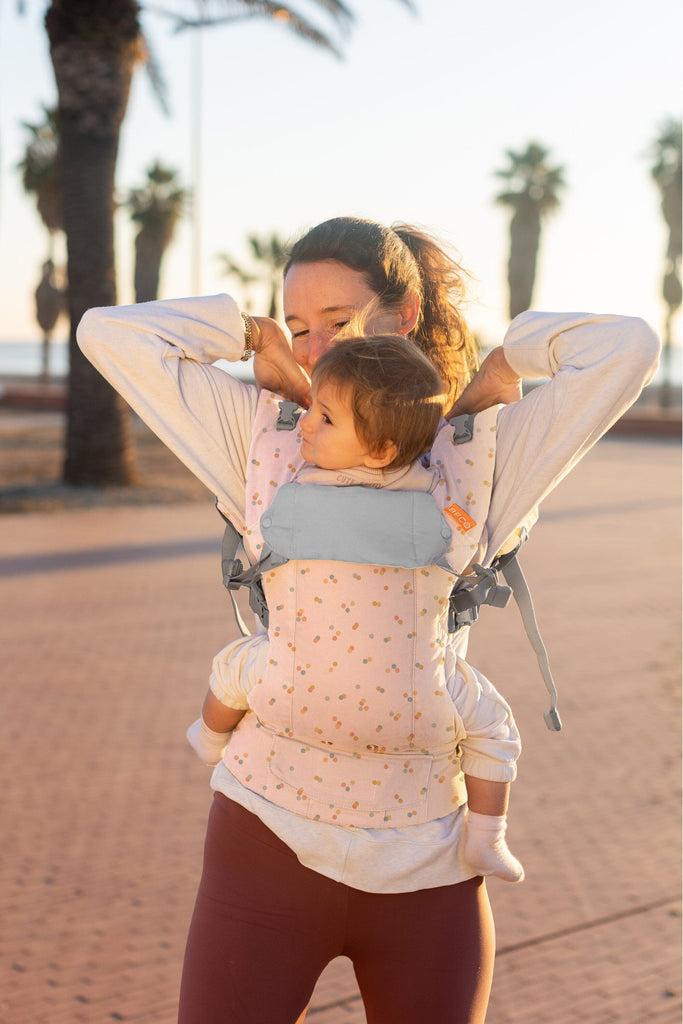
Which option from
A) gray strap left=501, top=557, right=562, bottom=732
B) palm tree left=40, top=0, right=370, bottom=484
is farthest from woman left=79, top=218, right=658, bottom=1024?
palm tree left=40, top=0, right=370, bottom=484

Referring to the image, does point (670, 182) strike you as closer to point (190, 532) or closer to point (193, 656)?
point (190, 532)

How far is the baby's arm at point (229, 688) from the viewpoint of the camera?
6.14 feet

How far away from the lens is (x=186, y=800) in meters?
4.81

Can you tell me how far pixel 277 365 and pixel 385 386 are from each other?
0.33m

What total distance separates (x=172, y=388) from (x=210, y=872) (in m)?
0.78

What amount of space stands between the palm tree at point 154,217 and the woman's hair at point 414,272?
3946 cm

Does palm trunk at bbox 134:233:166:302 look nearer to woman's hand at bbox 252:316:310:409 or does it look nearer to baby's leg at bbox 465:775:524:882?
woman's hand at bbox 252:316:310:409

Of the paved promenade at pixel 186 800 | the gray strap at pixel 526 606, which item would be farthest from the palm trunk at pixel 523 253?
the gray strap at pixel 526 606

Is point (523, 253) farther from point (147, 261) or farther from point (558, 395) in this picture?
point (558, 395)

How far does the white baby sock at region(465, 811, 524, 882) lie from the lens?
1775mm

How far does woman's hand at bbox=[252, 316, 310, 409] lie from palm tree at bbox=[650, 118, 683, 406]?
39.1 metres

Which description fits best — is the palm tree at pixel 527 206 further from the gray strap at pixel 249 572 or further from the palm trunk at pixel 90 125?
the gray strap at pixel 249 572

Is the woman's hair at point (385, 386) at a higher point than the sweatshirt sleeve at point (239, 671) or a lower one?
higher

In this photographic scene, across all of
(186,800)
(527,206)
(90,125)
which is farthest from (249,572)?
(527,206)
